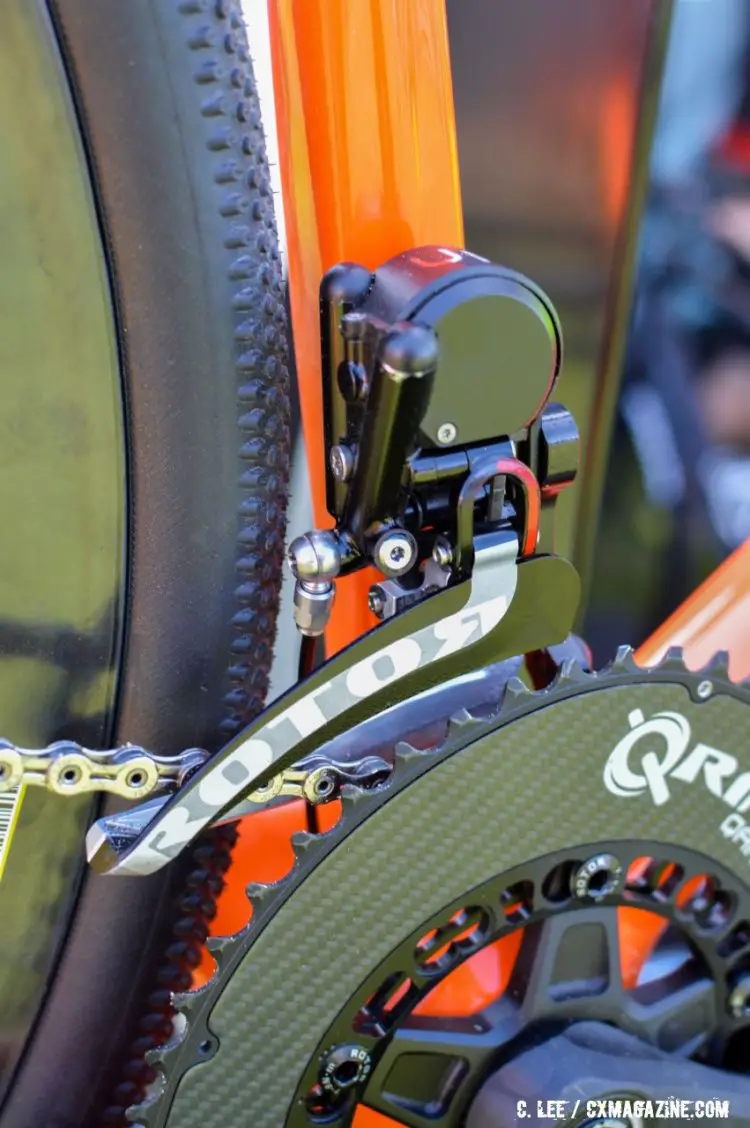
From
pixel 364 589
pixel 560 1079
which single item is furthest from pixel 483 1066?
pixel 364 589

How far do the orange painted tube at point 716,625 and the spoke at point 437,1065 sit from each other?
250mm

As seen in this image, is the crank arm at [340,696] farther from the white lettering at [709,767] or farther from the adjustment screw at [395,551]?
the white lettering at [709,767]

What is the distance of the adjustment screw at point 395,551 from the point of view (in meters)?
0.52

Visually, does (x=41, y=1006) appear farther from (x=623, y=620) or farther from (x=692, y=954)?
(x=623, y=620)

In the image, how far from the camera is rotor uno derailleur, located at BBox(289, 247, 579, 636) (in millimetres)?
482

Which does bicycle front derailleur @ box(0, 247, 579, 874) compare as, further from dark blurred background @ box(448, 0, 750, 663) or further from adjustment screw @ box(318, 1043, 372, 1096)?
dark blurred background @ box(448, 0, 750, 663)

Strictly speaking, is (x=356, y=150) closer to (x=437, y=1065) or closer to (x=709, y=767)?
(x=709, y=767)

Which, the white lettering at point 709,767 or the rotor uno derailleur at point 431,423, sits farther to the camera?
the white lettering at point 709,767

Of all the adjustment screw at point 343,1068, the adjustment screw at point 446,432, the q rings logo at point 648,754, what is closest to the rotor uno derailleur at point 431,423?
the adjustment screw at point 446,432

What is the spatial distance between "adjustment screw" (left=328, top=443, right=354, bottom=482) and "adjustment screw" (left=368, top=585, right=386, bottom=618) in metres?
0.06

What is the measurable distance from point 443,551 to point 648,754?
0.15 meters

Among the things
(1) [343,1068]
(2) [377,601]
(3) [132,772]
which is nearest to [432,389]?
(2) [377,601]

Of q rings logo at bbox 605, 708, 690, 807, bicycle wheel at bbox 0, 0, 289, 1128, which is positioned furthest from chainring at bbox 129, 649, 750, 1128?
bicycle wheel at bbox 0, 0, 289, 1128

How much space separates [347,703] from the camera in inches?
20.8
